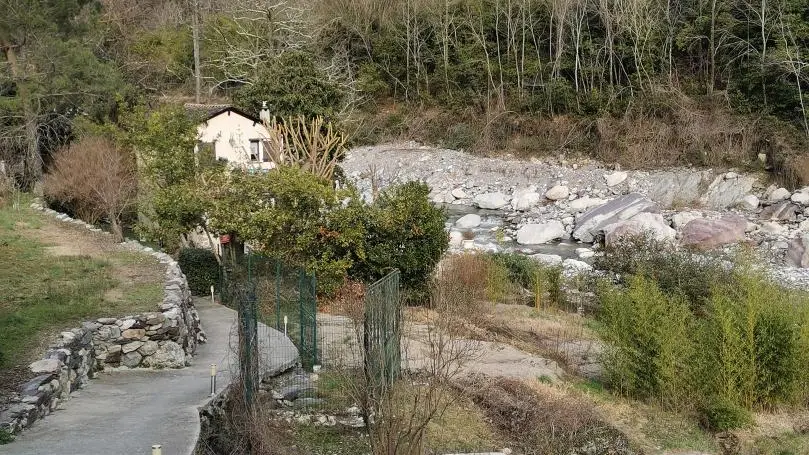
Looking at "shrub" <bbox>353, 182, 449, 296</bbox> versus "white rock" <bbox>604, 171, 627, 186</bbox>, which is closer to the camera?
"shrub" <bbox>353, 182, 449, 296</bbox>

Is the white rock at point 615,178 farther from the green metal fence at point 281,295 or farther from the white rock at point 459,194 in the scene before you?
the green metal fence at point 281,295

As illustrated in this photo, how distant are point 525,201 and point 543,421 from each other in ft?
87.0

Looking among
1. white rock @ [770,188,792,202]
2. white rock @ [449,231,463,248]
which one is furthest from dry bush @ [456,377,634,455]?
white rock @ [770,188,792,202]

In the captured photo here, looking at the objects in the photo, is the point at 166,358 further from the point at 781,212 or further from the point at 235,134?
the point at 781,212

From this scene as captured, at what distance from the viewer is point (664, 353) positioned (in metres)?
12.1

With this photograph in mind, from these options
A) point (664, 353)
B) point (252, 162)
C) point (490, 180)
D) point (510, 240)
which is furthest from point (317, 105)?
point (664, 353)

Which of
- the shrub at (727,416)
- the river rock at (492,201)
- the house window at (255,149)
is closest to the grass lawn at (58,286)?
the shrub at (727,416)

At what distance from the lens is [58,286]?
48.3 ft

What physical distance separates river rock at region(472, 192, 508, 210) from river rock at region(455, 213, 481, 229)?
3.29m

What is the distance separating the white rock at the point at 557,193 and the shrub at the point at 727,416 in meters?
25.9

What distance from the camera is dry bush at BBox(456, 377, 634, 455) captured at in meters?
10.8

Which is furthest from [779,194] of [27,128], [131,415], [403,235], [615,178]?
[27,128]

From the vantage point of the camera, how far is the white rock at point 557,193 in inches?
1463

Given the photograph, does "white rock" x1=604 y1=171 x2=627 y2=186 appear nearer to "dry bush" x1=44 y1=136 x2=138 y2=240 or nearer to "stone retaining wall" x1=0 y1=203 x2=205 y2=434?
"dry bush" x1=44 y1=136 x2=138 y2=240
